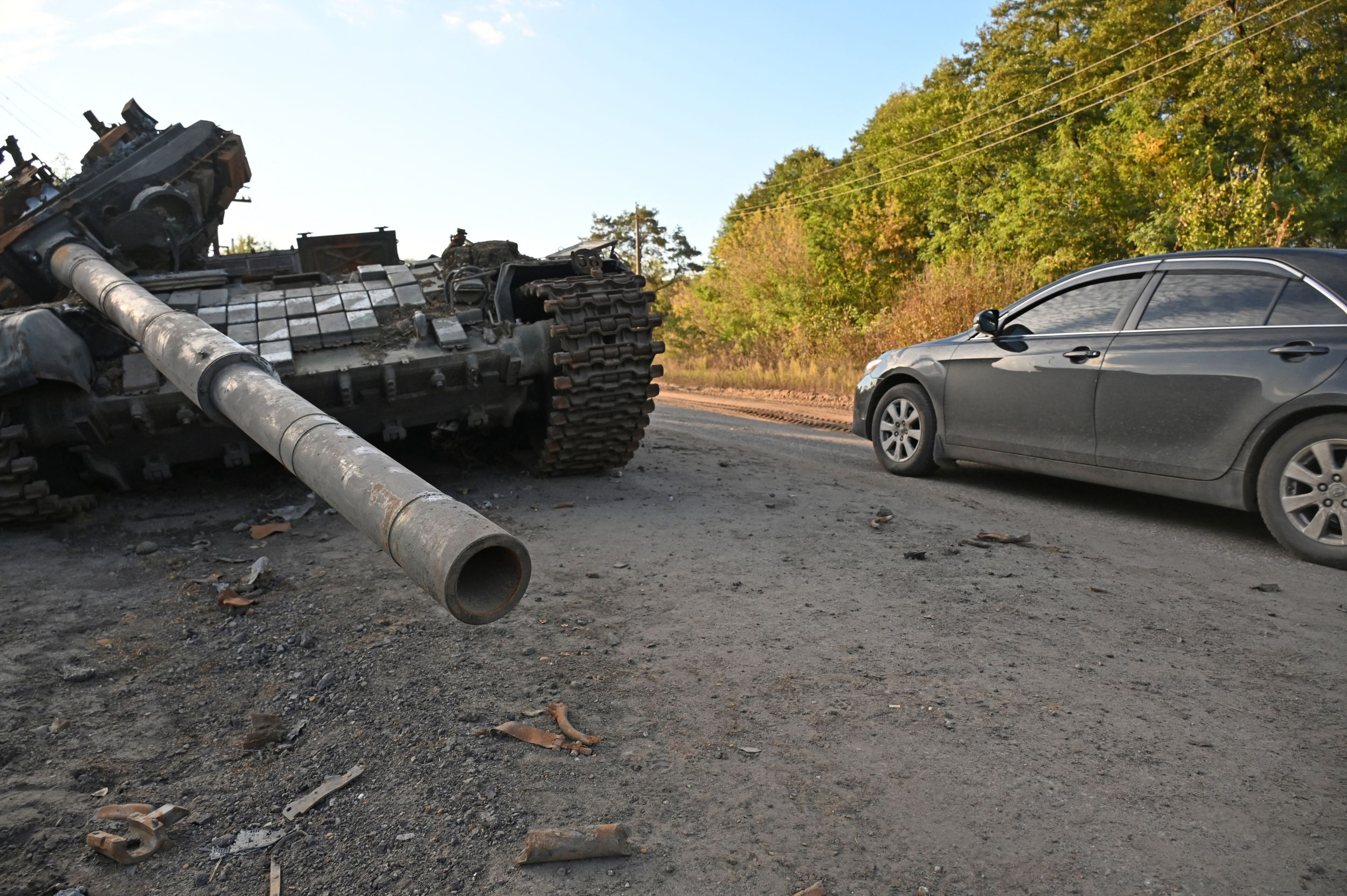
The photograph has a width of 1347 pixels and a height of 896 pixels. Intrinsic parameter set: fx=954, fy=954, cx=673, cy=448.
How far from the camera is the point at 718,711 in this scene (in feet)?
9.91

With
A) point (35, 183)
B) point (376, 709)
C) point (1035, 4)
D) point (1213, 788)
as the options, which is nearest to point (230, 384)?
point (376, 709)

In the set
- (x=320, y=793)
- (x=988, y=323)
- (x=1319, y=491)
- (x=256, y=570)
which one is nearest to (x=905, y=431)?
(x=988, y=323)

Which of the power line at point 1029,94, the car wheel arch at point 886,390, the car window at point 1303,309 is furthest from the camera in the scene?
the power line at point 1029,94

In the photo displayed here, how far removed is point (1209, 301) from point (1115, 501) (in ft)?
5.12

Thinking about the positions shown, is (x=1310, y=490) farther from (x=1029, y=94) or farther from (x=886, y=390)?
(x=1029, y=94)

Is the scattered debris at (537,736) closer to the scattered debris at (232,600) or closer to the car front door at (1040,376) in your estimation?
the scattered debris at (232,600)

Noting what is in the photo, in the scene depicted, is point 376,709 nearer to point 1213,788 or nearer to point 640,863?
point 640,863

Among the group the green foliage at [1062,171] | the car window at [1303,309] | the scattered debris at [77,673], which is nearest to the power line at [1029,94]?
the green foliage at [1062,171]

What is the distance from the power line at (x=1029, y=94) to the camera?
2127cm

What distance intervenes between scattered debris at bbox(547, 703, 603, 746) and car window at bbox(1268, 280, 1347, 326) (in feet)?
13.3

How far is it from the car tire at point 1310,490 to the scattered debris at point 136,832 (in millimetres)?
4792

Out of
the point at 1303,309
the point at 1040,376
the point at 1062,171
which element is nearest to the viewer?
the point at 1303,309

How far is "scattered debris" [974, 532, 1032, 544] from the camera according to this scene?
5059 millimetres

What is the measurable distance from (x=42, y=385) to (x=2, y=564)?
3.26 feet
